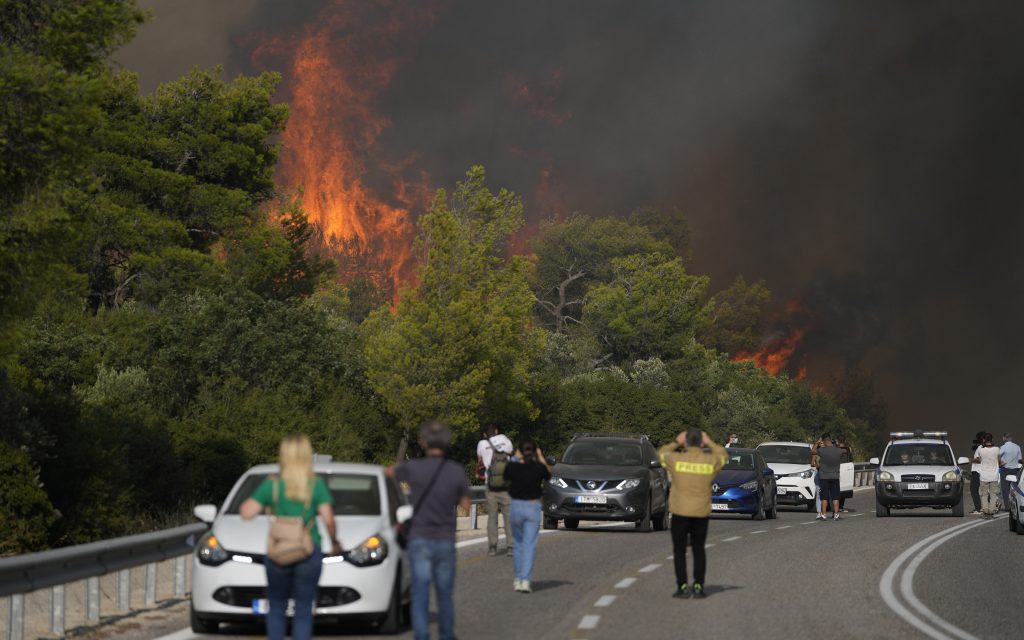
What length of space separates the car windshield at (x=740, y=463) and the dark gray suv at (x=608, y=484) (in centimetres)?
493

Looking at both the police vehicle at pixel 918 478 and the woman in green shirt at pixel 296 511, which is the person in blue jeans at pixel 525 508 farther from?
the police vehicle at pixel 918 478

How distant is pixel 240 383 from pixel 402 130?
111m

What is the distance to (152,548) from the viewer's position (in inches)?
616

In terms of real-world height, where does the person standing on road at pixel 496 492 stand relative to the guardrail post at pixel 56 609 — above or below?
above

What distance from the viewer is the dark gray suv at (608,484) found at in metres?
27.9

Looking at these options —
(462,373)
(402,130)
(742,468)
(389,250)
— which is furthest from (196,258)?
(402,130)

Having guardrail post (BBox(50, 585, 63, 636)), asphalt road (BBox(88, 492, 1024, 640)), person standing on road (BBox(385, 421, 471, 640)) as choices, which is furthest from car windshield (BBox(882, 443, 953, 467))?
person standing on road (BBox(385, 421, 471, 640))

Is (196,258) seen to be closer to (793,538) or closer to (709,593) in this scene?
(793,538)

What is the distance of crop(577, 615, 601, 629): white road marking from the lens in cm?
1427

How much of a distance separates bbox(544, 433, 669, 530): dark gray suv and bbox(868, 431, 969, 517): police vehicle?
835 centimetres

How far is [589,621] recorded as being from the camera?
1466 cm

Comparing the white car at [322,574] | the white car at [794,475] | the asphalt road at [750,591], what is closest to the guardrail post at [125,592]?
Answer: the asphalt road at [750,591]

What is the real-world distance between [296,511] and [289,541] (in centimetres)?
19

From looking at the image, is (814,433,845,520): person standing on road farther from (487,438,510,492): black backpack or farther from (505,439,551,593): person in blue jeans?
(505,439,551,593): person in blue jeans
